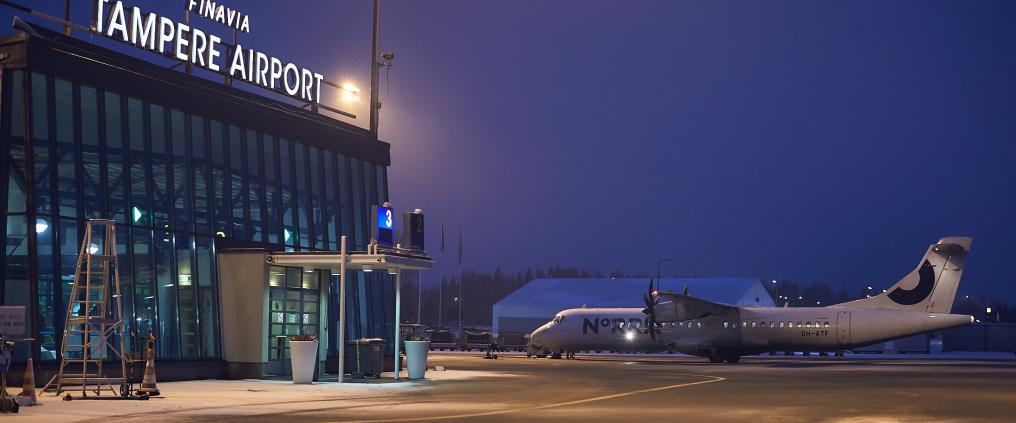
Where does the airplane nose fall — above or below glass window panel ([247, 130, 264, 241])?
below

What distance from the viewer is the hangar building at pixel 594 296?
99125 mm

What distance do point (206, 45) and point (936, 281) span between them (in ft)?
120

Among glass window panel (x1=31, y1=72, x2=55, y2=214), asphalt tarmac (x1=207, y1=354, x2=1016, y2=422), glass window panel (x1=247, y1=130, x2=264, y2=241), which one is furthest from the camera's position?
glass window panel (x1=247, y1=130, x2=264, y2=241)

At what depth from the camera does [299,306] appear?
33.0m

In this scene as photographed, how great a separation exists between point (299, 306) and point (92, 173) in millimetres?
7640

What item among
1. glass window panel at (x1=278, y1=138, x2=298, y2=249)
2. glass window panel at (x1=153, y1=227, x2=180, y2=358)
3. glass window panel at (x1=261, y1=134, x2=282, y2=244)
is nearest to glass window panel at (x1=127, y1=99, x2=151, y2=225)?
glass window panel at (x1=153, y1=227, x2=180, y2=358)

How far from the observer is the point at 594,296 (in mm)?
105625

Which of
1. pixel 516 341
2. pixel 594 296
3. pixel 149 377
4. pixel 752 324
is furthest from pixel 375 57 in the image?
pixel 594 296

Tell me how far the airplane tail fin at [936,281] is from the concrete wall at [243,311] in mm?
34084

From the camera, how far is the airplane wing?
5638 centimetres

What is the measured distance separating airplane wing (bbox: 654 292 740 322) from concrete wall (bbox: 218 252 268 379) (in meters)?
28.3

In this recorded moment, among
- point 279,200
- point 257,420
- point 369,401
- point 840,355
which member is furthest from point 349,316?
point 840,355

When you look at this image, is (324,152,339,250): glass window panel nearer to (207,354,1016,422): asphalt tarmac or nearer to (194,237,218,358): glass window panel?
(194,237,218,358): glass window panel

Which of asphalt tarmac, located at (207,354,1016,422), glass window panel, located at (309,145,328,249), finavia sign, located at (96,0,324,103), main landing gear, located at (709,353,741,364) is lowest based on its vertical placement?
main landing gear, located at (709,353,741,364)
